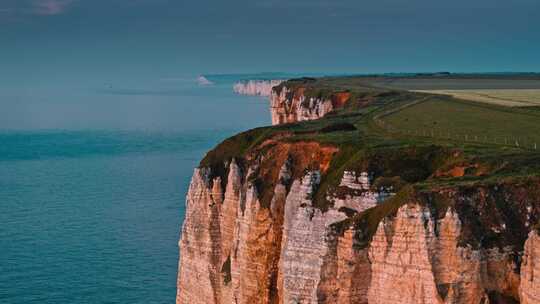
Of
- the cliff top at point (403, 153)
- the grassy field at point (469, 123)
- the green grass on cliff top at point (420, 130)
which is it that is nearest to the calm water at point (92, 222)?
the green grass on cliff top at point (420, 130)

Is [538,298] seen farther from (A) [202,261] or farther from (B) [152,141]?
(B) [152,141]

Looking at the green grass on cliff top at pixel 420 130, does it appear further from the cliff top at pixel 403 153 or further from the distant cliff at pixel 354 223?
the distant cliff at pixel 354 223

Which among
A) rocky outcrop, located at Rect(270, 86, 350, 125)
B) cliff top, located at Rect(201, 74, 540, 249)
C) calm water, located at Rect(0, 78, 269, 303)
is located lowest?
calm water, located at Rect(0, 78, 269, 303)

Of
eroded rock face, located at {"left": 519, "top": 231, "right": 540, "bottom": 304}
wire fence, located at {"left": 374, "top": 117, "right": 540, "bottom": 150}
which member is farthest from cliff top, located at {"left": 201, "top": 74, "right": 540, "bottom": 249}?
eroded rock face, located at {"left": 519, "top": 231, "right": 540, "bottom": 304}

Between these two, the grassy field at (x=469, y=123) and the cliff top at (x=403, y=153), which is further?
the grassy field at (x=469, y=123)

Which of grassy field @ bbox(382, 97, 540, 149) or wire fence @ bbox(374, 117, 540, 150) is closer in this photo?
wire fence @ bbox(374, 117, 540, 150)

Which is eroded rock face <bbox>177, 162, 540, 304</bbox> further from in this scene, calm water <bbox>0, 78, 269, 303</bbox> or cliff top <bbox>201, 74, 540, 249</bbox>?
calm water <bbox>0, 78, 269, 303</bbox>

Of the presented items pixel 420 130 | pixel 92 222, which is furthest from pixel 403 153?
pixel 92 222
